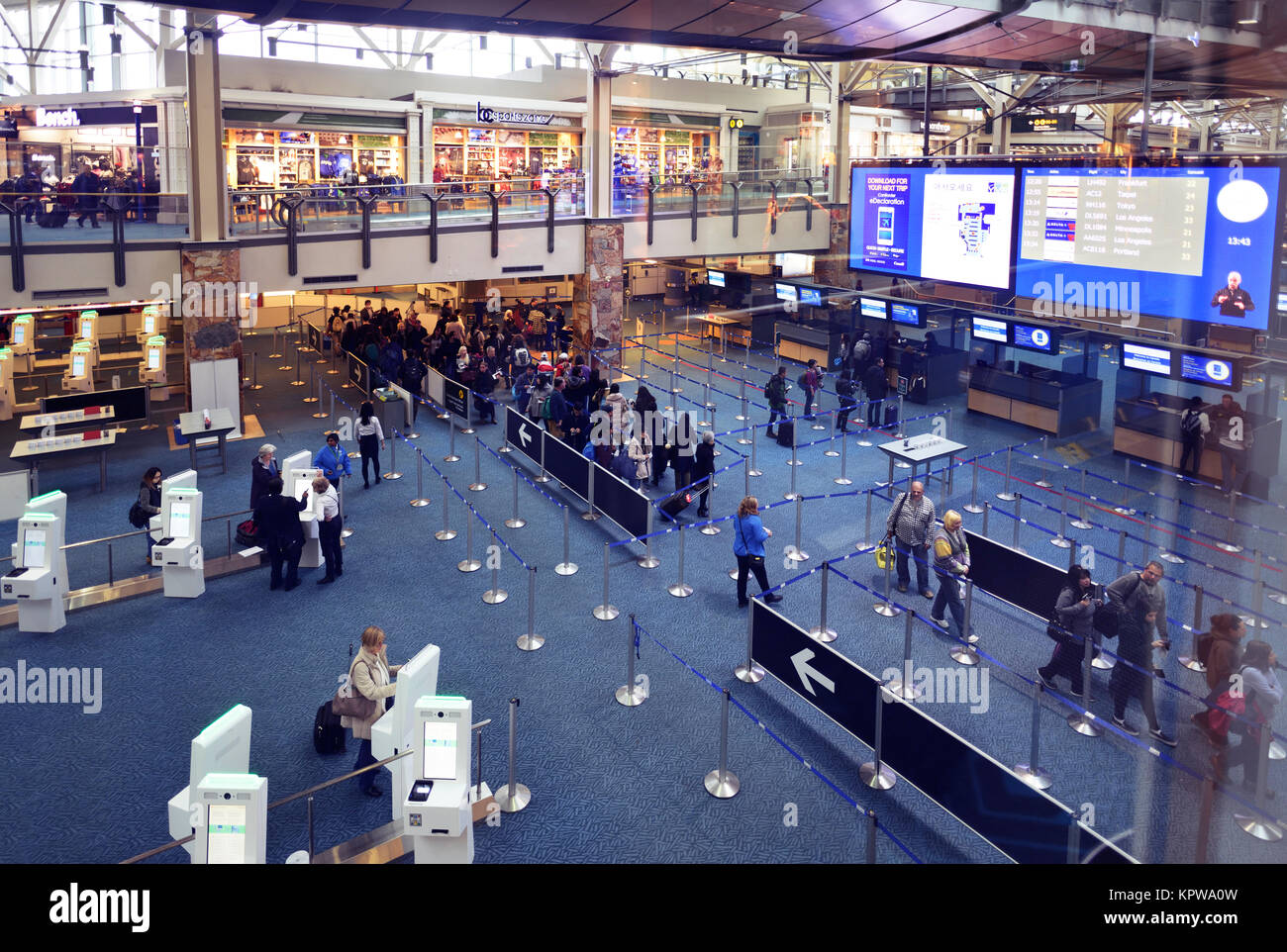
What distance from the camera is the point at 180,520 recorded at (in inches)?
409

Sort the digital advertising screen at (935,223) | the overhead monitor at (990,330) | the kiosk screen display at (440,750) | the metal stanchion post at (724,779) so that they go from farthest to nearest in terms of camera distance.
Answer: the overhead monitor at (990,330)
the digital advertising screen at (935,223)
the metal stanchion post at (724,779)
the kiosk screen display at (440,750)

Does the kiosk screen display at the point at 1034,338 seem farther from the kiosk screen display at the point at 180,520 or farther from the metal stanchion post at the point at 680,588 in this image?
the kiosk screen display at the point at 180,520

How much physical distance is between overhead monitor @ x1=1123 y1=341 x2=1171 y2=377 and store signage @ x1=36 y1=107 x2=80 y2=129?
26759 millimetres

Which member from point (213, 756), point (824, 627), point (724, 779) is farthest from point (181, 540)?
point (824, 627)

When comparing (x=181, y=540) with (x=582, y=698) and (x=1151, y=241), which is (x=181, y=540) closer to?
(x=582, y=698)

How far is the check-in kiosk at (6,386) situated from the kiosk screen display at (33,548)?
35.7 ft

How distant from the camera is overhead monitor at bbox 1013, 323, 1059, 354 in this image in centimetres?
1600

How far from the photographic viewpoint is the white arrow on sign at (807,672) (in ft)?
23.9

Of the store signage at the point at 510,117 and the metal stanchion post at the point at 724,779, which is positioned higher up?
the store signage at the point at 510,117

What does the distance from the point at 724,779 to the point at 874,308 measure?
48.0ft

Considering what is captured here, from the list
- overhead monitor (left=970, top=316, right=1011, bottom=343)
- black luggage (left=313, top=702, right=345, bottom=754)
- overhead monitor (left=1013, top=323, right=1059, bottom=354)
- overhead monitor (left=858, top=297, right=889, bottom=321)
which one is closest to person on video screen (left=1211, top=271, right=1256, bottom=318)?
overhead monitor (left=1013, top=323, right=1059, bottom=354)

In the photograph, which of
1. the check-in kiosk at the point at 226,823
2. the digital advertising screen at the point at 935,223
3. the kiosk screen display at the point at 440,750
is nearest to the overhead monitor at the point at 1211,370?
the digital advertising screen at the point at 935,223
